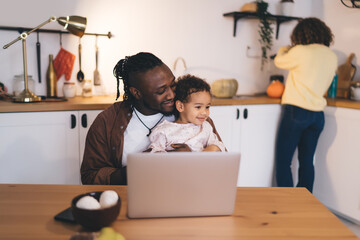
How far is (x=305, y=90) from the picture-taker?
8.58ft

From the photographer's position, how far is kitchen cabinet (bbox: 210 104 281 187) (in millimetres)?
2740

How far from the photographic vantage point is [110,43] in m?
2.77

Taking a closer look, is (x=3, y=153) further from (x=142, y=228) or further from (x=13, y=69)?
(x=142, y=228)

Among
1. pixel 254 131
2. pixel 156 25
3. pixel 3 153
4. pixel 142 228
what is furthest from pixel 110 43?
pixel 142 228

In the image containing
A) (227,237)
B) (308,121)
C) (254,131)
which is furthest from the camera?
(254,131)

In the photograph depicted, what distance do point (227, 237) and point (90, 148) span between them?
0.87 metres

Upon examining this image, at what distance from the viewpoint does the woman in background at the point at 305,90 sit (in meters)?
2.58

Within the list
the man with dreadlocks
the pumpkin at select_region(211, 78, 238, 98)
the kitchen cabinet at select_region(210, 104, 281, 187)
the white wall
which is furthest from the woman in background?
the man with dreadlocks

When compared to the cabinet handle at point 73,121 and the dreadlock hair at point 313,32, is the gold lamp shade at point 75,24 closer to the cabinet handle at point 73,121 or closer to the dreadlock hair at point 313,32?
the cabinet handle at point 73,121

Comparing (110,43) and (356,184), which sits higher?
(110,43)

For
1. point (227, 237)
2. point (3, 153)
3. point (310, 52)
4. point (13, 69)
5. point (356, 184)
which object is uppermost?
point (310, 52)

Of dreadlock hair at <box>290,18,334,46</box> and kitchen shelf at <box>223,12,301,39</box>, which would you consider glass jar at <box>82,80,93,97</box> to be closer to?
kitchen shelf at <box>223,12,301,39</box>

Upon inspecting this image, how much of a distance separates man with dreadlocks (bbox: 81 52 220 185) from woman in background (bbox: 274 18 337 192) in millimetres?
1423

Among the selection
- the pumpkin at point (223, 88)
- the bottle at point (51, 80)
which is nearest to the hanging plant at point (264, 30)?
the pumpkin at point (223, 88)
